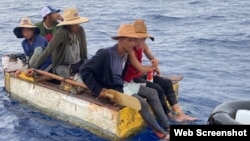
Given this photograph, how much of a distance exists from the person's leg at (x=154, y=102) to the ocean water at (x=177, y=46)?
1.01 ft

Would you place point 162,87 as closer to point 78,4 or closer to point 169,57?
point 169,57

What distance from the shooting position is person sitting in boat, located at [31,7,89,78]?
7.38 meters

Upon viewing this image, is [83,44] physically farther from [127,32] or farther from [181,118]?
[181,118]

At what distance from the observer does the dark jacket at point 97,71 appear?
6473mm

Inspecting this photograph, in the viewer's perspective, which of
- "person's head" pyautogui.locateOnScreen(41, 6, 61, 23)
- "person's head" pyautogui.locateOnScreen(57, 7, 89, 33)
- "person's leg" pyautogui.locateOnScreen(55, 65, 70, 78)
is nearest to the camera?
"person's head" pyautogui.locateOnScreen(57, 7, 89, 33)

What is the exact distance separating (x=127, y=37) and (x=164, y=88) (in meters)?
1.28

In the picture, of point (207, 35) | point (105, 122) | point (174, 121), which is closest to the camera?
point (105, 122)

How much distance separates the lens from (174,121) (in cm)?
702

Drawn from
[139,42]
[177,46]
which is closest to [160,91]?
[139,42]

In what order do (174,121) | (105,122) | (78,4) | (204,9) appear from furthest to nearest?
(78,4)
(204,9)
(174,121)
(105,122)

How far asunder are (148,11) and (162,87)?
559 inches

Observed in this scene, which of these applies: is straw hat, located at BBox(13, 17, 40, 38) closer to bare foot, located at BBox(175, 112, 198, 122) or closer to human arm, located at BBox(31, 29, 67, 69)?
human arm, located at BBox(31, 29, 67, 69)

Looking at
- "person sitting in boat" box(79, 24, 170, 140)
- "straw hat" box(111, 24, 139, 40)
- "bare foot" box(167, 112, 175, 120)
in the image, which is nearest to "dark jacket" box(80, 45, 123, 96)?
"person sitting in boat" box(79, 24, 170, 140)

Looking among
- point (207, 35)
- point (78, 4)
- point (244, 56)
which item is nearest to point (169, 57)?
point (244, 56)
